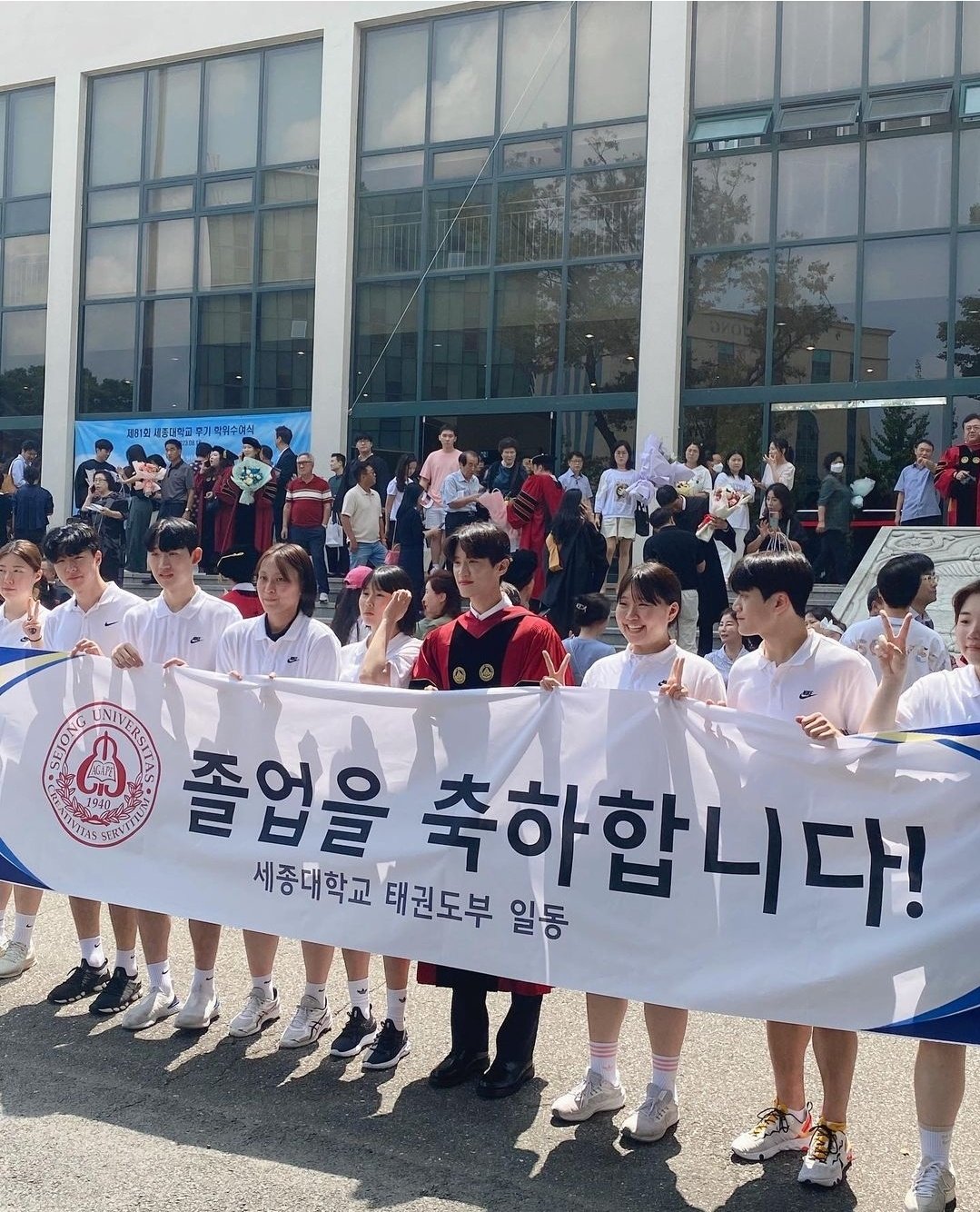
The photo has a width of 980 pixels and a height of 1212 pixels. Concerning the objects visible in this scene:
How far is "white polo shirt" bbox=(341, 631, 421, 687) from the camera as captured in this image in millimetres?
5352

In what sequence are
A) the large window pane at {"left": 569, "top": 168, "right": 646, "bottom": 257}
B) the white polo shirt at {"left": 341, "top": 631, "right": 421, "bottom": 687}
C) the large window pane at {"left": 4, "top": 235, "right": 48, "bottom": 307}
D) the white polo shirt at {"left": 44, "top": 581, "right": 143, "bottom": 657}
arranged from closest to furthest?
1. the white polo shirt at {"left": 341, "top": 631, "right": 421, "bottom": 687}
2. the white polo shirt at {"left": 44, "top": 581, "right": 143, "bottom": 657}
3. the large window pane at {"left": 569, "top": 168, "right": 646, "bottom": 257}
4. the large window pane at {"left": 4, "top": 235, "right": 48, "bottom": 307}

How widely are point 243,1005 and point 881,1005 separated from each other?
2.67m

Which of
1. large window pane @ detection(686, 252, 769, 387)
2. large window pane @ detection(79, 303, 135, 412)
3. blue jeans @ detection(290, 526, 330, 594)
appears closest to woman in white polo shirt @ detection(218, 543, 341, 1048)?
blue jeans @ detection(290, 526, 330, 594)

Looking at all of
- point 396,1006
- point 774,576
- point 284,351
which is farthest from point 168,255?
point 774,576

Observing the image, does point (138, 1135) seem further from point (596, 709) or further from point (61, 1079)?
point (596, 709)

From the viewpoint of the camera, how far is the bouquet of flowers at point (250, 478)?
1625 centimetres

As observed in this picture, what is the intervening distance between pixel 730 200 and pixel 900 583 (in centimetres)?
1254

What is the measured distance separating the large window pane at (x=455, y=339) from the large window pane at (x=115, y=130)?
6053mm

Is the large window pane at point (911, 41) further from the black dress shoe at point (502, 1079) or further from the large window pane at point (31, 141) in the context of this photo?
the black dress shoe at point (502, 1079)

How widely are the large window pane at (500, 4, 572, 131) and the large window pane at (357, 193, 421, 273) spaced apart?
6.15ft

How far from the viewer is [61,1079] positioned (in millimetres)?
4715

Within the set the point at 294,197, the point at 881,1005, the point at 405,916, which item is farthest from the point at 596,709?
the point at 294,197

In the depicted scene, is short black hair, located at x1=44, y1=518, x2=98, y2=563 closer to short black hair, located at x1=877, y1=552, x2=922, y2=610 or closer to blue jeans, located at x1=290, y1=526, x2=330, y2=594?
short black hair, located at x1=877, y1=552, x2=922, y2=610

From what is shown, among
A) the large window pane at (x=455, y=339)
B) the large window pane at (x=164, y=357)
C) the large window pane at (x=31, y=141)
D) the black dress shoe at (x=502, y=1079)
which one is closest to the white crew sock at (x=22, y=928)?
the black dress shoe at (x=502, y=1079)
